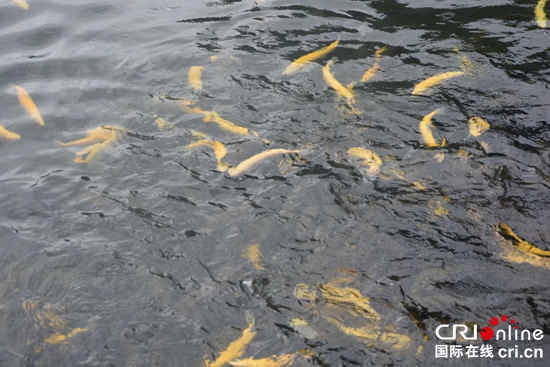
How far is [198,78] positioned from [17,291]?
3.57 meters

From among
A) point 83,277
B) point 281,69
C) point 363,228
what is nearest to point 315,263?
point 363,228

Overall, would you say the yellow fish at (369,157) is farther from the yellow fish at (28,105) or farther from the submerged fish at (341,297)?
the yellow fish at (28,105)

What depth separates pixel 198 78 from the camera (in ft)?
21.6

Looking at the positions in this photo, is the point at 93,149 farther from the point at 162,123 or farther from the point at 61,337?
the point at 61,337

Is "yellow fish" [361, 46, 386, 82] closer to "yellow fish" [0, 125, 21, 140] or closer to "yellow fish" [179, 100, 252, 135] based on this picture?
"yellow fish" [179, 100, 252, 135]

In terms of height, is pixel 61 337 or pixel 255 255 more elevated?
pixel 255 255

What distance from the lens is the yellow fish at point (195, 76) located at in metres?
6.48

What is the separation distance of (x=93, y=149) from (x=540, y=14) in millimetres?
7066

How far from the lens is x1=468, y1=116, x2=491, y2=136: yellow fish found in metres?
5.46

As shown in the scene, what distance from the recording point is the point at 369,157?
523 centimetres

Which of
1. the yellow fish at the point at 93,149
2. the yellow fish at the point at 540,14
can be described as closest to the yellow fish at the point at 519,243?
the yellow fish at the point at 93,149

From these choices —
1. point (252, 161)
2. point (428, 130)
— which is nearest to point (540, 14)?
point (428, 130)

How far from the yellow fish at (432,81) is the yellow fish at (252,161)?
194 cm

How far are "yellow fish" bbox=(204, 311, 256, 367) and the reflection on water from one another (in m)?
0.02
